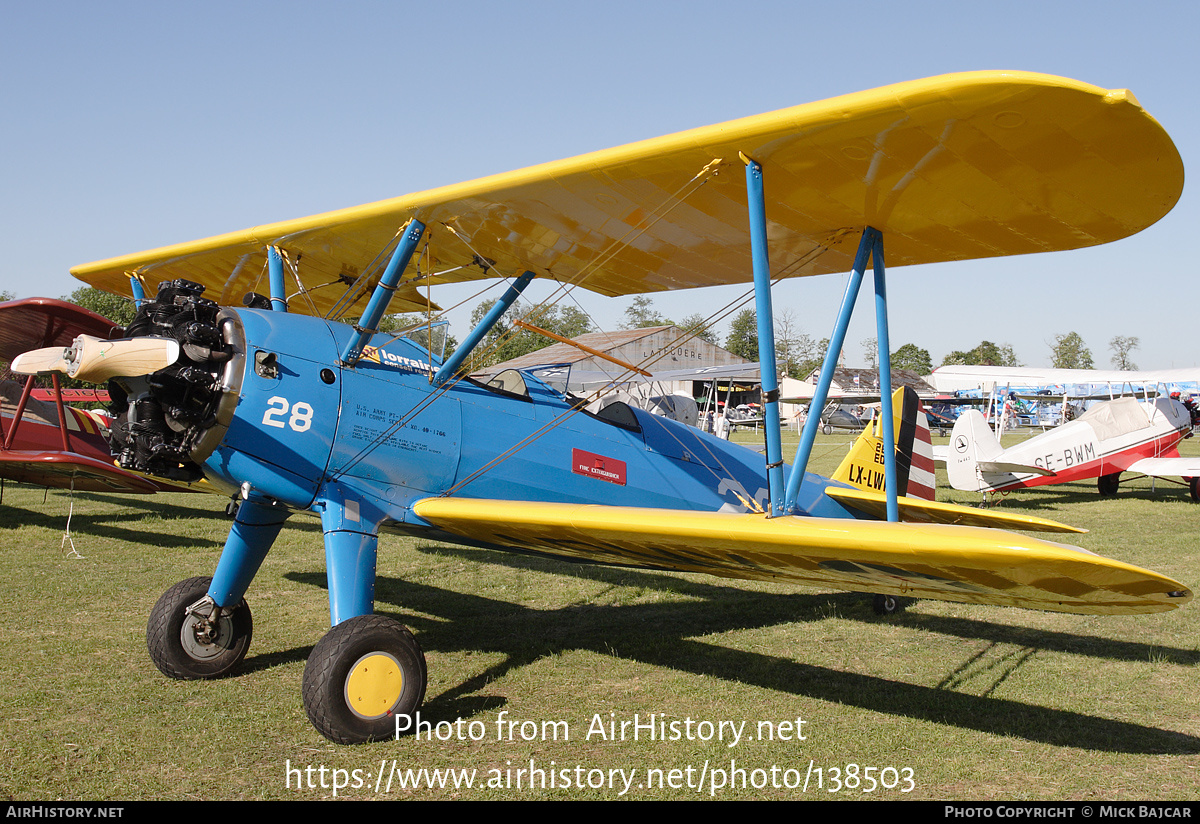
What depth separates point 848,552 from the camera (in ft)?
9.97

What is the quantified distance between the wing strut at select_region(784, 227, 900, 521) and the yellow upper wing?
0.19m

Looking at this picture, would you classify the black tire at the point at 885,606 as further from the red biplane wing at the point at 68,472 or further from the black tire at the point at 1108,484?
the black tire at the point at 1108,484

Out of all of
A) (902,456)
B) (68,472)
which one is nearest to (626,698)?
(902,456)

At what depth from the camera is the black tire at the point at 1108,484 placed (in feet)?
50.0

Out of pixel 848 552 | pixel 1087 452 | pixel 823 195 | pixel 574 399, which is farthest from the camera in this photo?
pixel 1087 452

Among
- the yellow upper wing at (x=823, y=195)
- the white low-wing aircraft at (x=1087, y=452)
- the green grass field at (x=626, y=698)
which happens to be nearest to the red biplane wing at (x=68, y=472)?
the green grass field at (x=626, y=698)

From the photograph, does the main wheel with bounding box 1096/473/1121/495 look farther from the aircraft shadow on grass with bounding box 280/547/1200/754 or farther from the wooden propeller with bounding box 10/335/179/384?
the wooden propeller with bounding box 10/335/179/384

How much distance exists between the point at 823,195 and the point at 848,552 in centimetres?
189

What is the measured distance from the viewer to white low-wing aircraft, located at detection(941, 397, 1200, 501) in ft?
46.8

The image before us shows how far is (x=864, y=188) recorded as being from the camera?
151 inches

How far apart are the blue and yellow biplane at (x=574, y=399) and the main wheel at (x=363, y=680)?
11mm

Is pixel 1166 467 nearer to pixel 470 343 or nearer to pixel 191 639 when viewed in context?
pixel 470 343
